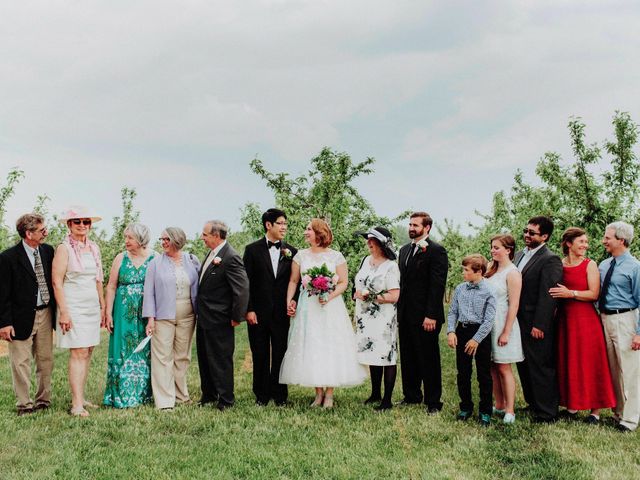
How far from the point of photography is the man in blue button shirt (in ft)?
21.6

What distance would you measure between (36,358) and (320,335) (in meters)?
3.54

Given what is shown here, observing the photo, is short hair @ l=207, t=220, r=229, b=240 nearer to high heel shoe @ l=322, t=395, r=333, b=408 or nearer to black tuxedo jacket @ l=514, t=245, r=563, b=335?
high heel shoe @ l=322, t=395, r=333, b=408

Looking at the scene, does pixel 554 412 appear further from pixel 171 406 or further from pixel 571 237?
pixel 171 406

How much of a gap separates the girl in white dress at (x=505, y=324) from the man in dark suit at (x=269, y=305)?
8.62 feet

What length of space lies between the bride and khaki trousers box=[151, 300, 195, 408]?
1344mm

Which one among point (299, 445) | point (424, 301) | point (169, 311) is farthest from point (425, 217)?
point (169, 311)

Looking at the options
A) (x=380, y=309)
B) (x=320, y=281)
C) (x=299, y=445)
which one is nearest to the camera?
(x=299, y=445)

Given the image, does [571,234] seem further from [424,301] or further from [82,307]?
[82,307]

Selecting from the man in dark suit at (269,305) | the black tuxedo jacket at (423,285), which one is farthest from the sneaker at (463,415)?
the man in dark suit at (269,305)

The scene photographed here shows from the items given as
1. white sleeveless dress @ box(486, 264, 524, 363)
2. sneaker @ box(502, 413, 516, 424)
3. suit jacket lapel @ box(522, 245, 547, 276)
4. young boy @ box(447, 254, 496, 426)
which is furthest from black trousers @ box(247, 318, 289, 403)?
suit jacket lapel @ box(522, 245, 547, 276)

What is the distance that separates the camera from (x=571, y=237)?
6859mm

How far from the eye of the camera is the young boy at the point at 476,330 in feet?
21.7

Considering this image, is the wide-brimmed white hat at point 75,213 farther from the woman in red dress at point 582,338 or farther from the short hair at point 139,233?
the woman in red dress at point 582,338

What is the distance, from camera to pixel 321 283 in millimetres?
7102
